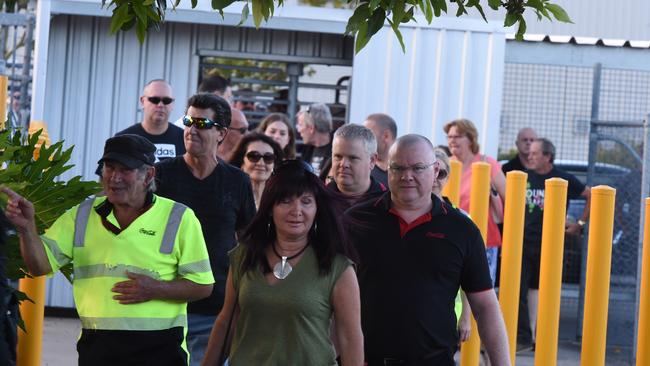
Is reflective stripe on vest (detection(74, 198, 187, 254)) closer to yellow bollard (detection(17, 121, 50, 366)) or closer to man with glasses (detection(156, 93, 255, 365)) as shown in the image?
man with glasses (detection(156, 93, 255, 365))

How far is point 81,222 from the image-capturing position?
5988 millimetres

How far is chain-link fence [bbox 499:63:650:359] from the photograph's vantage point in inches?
467

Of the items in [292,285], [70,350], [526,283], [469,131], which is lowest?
[70,350]

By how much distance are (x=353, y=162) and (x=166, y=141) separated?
69.2 inches

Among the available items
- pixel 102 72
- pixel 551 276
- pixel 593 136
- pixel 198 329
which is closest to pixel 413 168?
pixel 198 329

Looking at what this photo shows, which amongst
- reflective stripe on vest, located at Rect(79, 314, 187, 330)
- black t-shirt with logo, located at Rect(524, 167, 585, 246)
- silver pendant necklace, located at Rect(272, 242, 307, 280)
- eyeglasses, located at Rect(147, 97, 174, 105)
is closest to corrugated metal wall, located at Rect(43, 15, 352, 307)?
black t-shirt with logo, located at Rect(524, 167, 585, 246)

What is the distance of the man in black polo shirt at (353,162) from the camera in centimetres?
748

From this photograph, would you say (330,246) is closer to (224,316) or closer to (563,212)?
(224,316)

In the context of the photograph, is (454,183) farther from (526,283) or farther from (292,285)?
(526,283)

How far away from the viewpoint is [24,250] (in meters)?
5.68

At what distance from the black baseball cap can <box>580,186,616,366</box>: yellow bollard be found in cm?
339

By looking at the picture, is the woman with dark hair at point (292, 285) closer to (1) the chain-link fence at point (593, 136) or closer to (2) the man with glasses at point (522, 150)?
(1) the chain-link fence at point (593, 136)

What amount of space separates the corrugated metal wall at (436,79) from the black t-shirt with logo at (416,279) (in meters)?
6.28

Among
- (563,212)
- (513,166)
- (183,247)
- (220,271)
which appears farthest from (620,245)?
(183,247)
